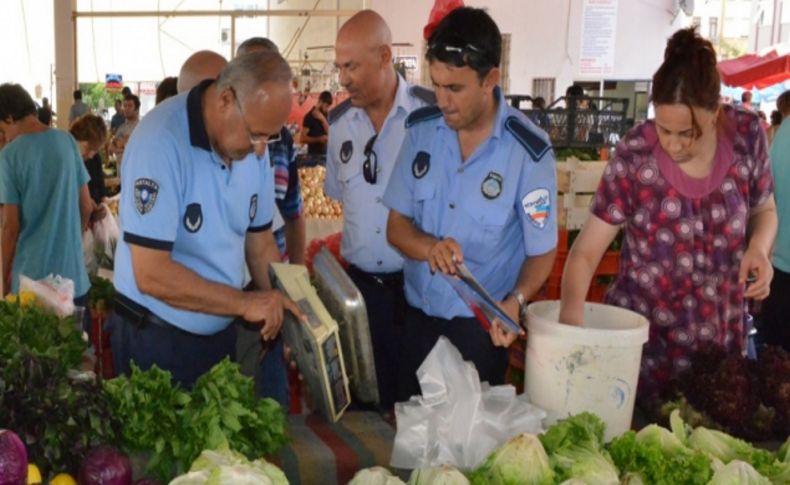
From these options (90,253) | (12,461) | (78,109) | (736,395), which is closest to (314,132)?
(78,109)

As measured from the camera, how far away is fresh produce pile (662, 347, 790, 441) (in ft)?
7.22

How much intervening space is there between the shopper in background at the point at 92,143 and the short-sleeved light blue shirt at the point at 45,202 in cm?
178

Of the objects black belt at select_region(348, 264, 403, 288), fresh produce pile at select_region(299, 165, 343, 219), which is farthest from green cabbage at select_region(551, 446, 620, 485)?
fresh produce pile at select_region(299, 165, 343, 219)

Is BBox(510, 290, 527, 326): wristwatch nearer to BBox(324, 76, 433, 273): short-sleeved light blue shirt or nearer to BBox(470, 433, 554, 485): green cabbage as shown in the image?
BBox(470, 433, 554, 485): green cabbage

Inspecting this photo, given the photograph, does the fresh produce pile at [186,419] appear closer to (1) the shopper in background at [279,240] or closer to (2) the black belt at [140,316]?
(2) the black belt at [140,316]

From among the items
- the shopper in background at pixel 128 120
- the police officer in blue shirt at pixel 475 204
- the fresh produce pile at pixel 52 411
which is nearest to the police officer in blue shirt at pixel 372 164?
the police officer in blue shirt at pixel 475 204

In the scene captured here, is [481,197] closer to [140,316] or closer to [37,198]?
[140,316]

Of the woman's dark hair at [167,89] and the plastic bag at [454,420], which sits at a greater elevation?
the woman's dark hair at [167,89]

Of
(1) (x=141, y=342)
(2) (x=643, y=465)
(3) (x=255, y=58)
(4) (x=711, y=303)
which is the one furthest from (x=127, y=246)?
(4) (x=711, y=303)

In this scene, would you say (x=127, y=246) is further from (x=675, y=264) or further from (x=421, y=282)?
(x=675, y=264)

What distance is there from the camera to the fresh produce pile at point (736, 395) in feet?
7.22

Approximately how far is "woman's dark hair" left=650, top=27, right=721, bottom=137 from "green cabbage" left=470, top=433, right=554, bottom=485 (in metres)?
1.08

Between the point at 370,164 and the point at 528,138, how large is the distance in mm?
868

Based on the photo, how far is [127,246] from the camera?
2.42 meters
